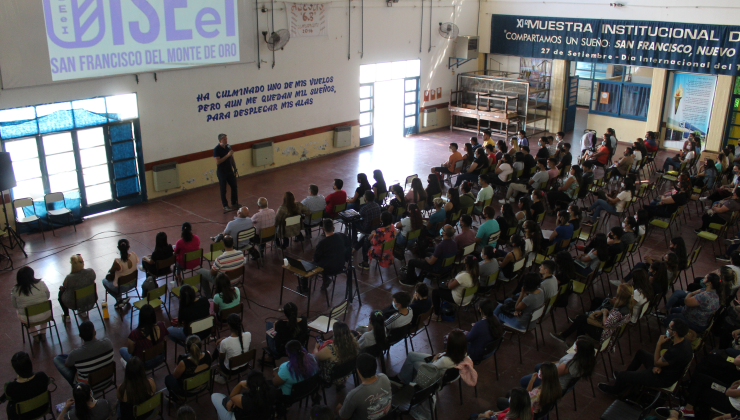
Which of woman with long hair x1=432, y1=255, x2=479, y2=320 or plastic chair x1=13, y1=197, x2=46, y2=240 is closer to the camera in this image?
woman with long hair x1=432, y1=255, x2=479, y2=320

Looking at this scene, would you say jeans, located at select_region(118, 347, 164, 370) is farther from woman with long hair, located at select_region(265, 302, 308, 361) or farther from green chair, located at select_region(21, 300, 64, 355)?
green chair, located at select_region(21, 300, 64, 355)

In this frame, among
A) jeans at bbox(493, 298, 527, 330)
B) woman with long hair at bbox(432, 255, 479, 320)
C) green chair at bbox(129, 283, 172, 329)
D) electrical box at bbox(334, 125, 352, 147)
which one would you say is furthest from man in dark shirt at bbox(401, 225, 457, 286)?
electrical box at bbox(334, 125, 352, 147)

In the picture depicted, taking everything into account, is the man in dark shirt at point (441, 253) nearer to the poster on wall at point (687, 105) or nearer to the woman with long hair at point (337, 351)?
the woman with long hair at point (337, 351)

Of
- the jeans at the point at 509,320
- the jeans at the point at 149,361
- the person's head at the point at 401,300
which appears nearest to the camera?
the jeans at the point at 149,361

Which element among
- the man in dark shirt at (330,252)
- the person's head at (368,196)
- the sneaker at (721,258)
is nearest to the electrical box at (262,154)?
the person's head at (368,196)

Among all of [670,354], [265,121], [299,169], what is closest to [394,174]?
[299,169]

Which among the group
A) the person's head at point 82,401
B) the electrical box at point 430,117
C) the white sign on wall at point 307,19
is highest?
the white sign on wall at point 307,19

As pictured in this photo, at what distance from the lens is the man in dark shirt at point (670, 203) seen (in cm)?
973

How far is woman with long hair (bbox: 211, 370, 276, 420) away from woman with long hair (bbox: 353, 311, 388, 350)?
114 cm

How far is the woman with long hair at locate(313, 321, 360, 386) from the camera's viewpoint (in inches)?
215

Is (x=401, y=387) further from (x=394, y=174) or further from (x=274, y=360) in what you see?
(x=394, y=174)

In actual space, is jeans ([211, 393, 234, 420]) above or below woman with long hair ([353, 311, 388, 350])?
below

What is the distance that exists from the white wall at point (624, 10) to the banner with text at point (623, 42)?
13 cm

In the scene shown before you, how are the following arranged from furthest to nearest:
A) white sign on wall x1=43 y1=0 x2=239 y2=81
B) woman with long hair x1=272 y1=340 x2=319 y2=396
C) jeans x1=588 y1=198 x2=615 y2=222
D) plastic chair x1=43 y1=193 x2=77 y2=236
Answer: plastic chair x1=43 y1=193 x2=77 y2=236 → jeans x1=588 y1=198 x2=615 y2=222 → white sign on wall x1=43 y1=0 x2=239 y2=81 → woman with long hair x1=272 y1=340 x2=319 y2=396
